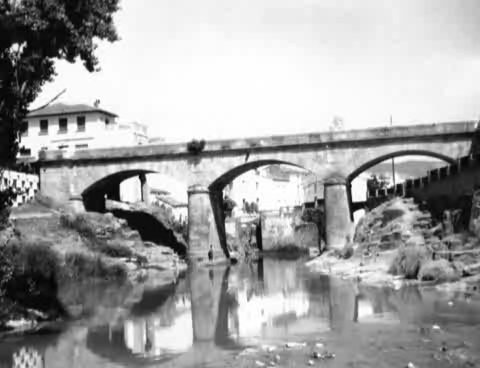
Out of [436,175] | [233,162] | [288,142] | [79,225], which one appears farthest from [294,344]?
[233,162]

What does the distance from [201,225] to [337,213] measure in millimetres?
9950

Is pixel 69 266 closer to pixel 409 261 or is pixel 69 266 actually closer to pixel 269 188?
pixel 409 261

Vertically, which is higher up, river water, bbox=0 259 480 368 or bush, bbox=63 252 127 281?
bush, bbox=63 252 127 281

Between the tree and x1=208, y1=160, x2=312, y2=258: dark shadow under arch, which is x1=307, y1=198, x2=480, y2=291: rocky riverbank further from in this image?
the tree

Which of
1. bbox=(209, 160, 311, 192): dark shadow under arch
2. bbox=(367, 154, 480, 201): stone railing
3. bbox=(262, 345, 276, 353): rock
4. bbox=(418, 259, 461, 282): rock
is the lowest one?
bbox=(262, 345, 276, 353): rock

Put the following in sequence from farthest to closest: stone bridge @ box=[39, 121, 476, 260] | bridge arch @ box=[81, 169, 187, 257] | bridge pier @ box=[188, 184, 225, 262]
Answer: bridge arch @ box=[81, 169, 187, 257], bridge pier @ box=[188, 184, 225, 262], stone bridge @ box=[39, 121, 476, 260]

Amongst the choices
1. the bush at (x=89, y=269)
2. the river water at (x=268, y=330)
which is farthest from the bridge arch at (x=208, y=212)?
the river water at (x=268, y=330)

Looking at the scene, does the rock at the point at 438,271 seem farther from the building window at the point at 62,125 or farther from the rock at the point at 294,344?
the building window at the point at 62,125

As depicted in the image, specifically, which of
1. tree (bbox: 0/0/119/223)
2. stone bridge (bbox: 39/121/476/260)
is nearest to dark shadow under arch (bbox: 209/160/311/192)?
stone bridge (bbox: 39/121/476/260)

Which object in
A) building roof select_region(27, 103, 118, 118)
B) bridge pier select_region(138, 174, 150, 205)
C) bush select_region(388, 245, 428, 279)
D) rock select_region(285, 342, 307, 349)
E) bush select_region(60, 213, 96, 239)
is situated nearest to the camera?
rock select_region(285, 342, 307, 349)

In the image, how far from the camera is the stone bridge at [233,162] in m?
45.2

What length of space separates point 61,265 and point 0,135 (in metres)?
10.5

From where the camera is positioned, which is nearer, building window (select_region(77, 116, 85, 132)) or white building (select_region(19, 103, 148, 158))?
white building (select_region(19, 103, 148, 158))

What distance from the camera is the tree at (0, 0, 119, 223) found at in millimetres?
16953
